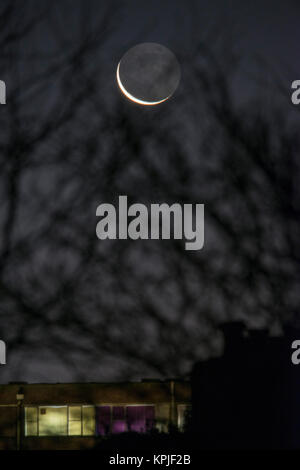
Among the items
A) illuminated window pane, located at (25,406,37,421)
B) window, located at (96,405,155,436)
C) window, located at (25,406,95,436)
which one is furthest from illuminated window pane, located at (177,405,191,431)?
illuminated window pane, located at (25,406,37,421)

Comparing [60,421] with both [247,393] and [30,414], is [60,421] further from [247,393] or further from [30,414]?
[247,393]

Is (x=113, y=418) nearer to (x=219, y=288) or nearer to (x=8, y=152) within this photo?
(x=219, y=288)

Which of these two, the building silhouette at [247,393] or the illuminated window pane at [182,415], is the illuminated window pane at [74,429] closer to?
the illuminated window pane at [182,415]

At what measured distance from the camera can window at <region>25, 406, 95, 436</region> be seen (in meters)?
7.47

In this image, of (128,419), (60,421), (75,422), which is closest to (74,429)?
(75,422)

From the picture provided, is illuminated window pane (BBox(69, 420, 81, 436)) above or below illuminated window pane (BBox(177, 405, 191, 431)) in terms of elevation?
below

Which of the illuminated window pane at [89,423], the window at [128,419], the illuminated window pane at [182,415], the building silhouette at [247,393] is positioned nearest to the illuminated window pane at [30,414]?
the illuminated window pane at [89,423]

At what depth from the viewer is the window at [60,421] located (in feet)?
24.5

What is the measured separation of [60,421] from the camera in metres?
10.3

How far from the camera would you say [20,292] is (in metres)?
5.10

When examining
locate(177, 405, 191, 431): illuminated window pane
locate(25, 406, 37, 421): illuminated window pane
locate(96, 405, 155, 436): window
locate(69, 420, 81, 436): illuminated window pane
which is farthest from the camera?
locate(25, 406, 37, 421): illuminated window pane

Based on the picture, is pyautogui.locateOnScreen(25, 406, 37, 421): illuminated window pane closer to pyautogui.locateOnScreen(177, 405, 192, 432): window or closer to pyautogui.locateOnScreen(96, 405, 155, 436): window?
pyautogui.locateOnScreen(96, 405, 155, 436): window

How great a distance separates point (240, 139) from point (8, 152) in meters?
2.38
